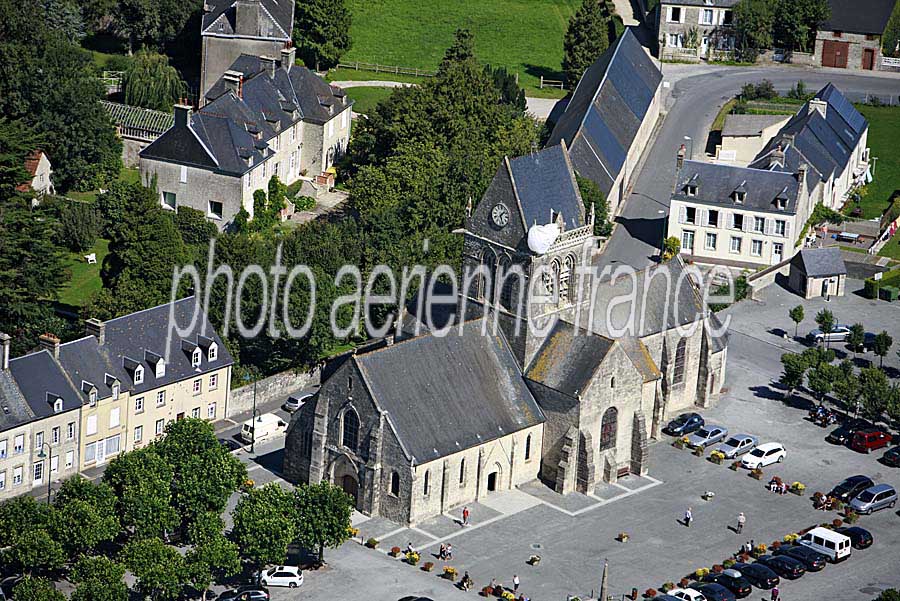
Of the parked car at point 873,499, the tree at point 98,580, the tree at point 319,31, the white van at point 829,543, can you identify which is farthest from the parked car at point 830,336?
the tree at point 319,31

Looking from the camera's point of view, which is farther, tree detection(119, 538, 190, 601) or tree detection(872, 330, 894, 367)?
tree detection(872, 330, 894, 367)

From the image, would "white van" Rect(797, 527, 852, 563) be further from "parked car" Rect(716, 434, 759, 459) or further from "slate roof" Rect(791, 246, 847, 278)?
"slate roof" Rect(791, 246, 847, 278)

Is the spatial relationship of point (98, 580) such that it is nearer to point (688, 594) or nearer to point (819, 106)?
point (688, 594)

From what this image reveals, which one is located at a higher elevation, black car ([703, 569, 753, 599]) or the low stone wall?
the low stone wall

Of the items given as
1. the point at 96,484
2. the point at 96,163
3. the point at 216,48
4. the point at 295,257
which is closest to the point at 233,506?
the point at 96,484

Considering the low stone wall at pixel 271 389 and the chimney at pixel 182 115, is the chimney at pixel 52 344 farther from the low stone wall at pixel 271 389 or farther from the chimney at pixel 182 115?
the chimney at pixel 182 115

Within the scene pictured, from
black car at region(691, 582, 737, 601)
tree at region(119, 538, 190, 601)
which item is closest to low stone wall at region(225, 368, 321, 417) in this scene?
tree at region(119, 538, 190, 601)

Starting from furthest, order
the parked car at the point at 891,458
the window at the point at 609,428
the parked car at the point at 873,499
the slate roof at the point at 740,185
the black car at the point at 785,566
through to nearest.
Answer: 1. the slate roof at the point at 740,185
2. the parked car at the point at 891,458
3. the window at the point at 609,428
4. the parked car at the point at 873,499
5. the black car at the point at 785,566
